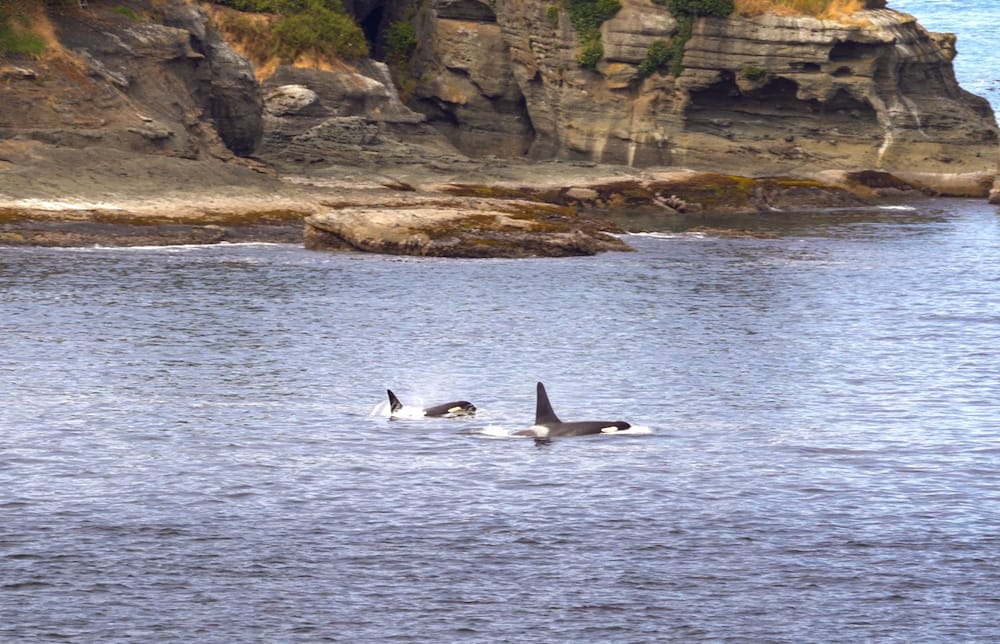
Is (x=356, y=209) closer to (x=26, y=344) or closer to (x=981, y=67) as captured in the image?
(x=26, y=344)

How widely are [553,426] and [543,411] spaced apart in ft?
1.05

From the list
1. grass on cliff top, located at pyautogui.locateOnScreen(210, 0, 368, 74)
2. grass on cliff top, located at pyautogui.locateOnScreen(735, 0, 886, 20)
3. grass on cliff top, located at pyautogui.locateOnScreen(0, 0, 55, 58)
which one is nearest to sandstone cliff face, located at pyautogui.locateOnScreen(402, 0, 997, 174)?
grass on cliff top, located at pyautogui.locateOnScreen(735, 0, 886, 20)

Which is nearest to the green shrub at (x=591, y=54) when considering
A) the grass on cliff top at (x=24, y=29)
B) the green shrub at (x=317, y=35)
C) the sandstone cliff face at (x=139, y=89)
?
the green shrub at (x=317, y=35)

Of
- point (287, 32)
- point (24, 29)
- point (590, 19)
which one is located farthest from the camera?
point (590, 19)

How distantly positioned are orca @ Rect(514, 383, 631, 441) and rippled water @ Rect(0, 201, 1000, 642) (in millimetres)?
372

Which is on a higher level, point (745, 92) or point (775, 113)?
point (745, 92)

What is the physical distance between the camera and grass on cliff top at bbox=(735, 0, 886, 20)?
84.4 m

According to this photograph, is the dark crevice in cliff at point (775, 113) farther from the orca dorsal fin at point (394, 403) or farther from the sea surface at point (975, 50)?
the orca dorsal fin at point (394, 403)

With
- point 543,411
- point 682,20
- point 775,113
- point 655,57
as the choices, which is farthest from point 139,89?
point 543,411

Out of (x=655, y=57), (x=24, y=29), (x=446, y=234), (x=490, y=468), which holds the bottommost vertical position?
(x=490, y=468)

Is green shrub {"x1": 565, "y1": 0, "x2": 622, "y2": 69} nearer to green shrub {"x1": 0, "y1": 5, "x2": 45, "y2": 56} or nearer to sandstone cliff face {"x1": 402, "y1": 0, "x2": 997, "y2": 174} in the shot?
sandstone cliff face {"x1": 402, "y1": 0, "x2": 997, "y2": 174}

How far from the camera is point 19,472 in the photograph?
79.0 ft

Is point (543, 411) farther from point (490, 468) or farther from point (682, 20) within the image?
point (682, 20)

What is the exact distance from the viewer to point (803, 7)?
84500mm
